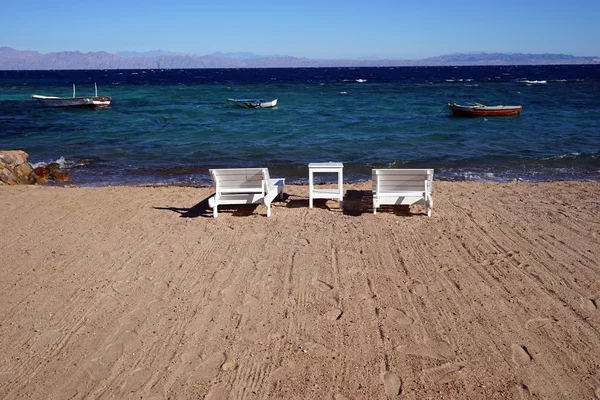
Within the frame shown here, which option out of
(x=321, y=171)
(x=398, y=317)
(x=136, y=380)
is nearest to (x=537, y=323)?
(x=398, y=317)

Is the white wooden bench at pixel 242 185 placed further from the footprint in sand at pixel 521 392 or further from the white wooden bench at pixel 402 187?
the footprint in sand at pixel 521 392

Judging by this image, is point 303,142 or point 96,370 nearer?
point 96,370

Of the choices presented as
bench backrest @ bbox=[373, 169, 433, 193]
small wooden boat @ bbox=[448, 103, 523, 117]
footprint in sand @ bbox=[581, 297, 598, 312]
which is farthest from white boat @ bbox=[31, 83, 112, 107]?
footprint in sand @ bbox=[581, 297, 598, 312]

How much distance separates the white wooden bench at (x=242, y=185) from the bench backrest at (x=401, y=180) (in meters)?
1.77

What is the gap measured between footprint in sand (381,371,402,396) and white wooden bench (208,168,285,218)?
14.9ft

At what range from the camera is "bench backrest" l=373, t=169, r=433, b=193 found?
831 centimetres

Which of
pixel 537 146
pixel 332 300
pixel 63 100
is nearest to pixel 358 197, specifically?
pixel 332 300

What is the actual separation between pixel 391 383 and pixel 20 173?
39.7ft

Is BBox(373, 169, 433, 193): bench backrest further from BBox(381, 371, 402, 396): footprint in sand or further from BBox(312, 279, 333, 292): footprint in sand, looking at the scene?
BBox(381, 371, 402, 396): footprint in sand

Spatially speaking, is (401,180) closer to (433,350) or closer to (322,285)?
(322,285)

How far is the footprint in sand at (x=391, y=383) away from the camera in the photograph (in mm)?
3920

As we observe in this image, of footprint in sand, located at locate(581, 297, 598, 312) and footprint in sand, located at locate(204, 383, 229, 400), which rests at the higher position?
footprint in sand, located at locate(581, 297, 598, 312)

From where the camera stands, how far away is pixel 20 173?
42.9ft

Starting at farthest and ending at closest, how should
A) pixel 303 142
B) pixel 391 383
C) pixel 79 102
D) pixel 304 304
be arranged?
1. pixel 79 102
2. pixel 303 142
3. pixel 304 304
4. pixel 391 383
